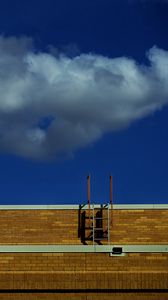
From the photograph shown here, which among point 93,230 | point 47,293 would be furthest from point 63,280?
point 93,230

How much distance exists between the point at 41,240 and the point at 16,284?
9.19m

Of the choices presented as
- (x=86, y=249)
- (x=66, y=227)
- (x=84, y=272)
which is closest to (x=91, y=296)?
(x=84, y=272)

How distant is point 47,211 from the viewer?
23.6 m

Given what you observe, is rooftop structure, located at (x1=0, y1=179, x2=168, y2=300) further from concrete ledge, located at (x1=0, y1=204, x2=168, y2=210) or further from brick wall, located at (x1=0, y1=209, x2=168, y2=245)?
concrete ledge, located at (x1=0, y1=204, x2=168, y2=210)

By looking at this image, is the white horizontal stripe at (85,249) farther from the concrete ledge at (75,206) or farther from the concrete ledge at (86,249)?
the concrete ledge at (75,206)

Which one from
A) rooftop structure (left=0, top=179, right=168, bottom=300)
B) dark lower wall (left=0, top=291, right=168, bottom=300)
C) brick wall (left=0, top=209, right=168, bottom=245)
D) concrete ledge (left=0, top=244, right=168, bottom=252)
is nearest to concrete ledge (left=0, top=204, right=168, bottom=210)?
brick wall (left=0, top=209, right=168, bottom=245)

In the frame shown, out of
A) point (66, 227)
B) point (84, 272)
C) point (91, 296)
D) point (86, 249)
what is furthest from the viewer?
point (66, 227)

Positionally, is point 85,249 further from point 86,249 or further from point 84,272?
point 84,272

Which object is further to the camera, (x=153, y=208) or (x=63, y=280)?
(x=153, y=208)

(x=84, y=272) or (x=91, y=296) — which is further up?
(x=84, y=272)

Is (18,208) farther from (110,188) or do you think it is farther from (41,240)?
(110,188)

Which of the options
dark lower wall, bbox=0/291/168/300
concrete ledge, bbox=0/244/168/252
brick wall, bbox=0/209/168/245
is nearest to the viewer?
dark lower wall, bbox=0/291/168/300

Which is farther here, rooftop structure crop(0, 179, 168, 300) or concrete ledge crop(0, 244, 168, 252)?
concrete ledge crop(0, 244, 168, 252)

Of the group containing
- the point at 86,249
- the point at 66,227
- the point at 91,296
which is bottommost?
the point at 91,296
